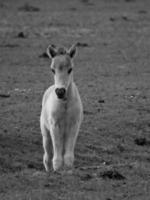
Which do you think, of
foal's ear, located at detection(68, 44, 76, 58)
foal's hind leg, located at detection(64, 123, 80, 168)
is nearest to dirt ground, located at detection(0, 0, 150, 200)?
foal's hind leg, located at detection(64, 123, 80, 168)

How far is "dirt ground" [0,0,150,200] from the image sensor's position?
9180 millimetres

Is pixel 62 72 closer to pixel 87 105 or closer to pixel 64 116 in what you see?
pixel 64 116

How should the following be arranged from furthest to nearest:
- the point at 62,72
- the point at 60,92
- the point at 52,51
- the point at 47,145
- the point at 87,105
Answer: the point at 87,105
the point at 47,145
the point at 52,51
the point at 62,72
the point at 60,92

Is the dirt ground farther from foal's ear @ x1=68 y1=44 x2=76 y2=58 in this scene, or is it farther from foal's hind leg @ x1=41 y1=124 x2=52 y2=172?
foal's ear @ x1=68 y1=44 x2=76 y2=58

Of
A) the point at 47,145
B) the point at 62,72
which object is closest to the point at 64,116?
the point at 62,72

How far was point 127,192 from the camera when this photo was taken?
883 centimetres

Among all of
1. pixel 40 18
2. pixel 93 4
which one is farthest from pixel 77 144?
pixel 93 4

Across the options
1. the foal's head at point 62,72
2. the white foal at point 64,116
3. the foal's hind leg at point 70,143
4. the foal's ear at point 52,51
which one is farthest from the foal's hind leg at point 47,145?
the foal's ear at point 52,51

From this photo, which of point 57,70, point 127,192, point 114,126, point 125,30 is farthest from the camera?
point 125,30

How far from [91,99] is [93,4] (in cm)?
2938

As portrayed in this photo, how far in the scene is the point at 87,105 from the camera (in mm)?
17125

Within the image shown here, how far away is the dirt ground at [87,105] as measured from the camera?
918 centimetres

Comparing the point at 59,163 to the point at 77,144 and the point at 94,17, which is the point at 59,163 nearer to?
the point at 77,144

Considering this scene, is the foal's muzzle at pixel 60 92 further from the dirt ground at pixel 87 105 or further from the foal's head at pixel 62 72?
the dirt ground at pixel 87 105
